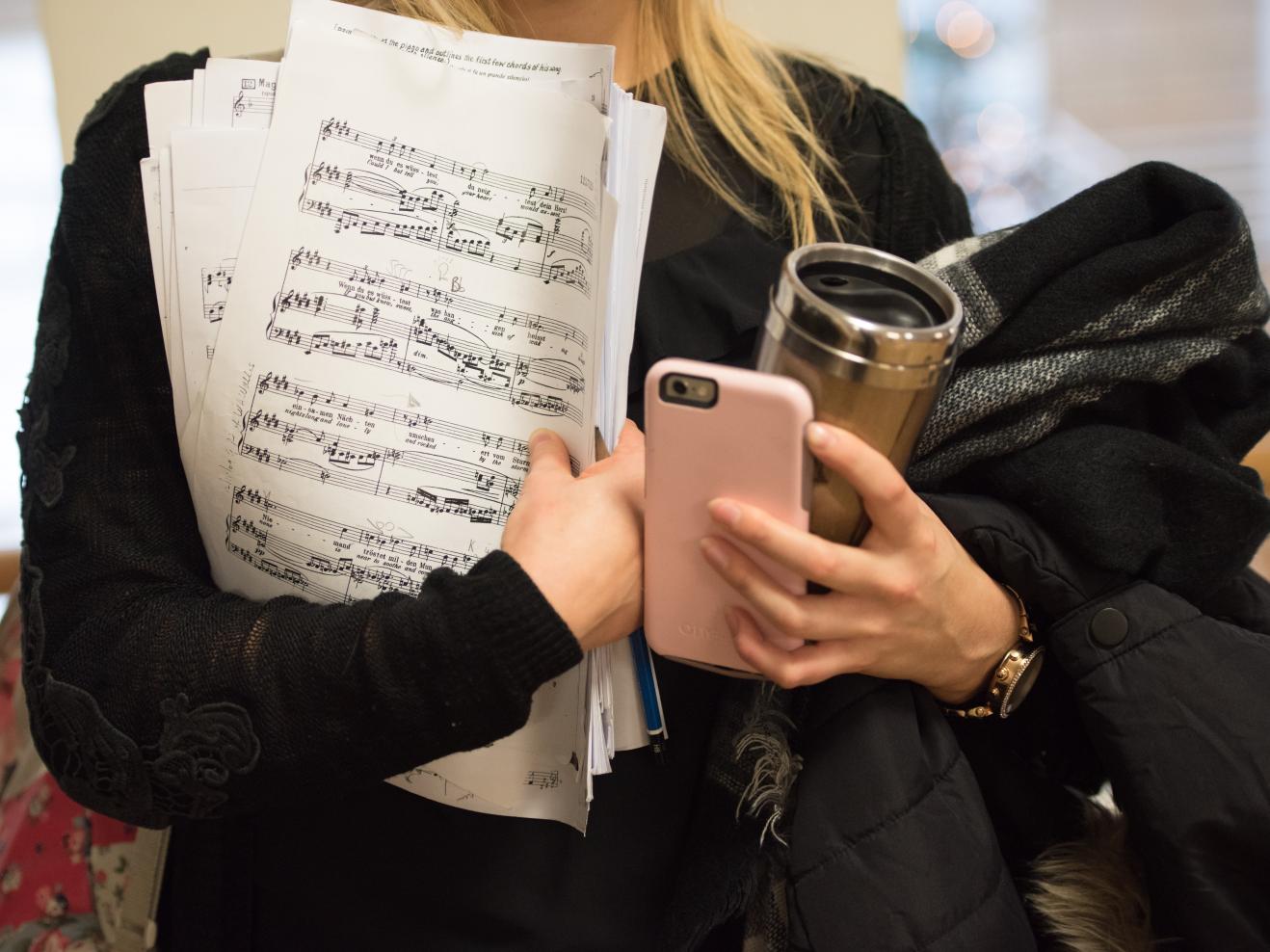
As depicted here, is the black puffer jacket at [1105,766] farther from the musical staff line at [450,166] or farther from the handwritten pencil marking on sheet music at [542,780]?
the musical staff line at [450,166]

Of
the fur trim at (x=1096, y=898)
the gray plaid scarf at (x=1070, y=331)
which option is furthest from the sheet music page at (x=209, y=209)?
the fur trim at (x=1096, y=898)

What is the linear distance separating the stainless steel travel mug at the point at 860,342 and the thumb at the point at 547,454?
0.15 meters

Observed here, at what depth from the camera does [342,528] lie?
2.01ft

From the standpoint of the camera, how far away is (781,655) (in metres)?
Result: 0.56

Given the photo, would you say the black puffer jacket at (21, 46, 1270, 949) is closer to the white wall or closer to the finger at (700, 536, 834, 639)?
the finger at (700, 536, 834, 639)

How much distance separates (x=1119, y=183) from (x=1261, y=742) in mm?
374

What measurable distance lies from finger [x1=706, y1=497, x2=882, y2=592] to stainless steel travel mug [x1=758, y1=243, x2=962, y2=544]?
0.08ft

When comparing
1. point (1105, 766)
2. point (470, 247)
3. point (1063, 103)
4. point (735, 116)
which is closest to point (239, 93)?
point (470, 247)

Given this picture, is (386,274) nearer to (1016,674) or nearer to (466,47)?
A: (466,47)

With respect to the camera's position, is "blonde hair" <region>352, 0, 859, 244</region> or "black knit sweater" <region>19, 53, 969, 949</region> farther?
"blonde hair" <region>352, 0, 859, 244</region>

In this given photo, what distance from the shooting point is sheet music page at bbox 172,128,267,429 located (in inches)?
24.1

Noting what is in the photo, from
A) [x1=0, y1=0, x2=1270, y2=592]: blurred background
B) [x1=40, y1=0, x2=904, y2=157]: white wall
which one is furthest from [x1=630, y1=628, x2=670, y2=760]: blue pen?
[x1=0, y1=0, x2=1270, y2=592]: blurred background

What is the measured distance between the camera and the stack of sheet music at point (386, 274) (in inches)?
23.7

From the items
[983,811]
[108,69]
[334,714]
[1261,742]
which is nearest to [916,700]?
[983,811]
